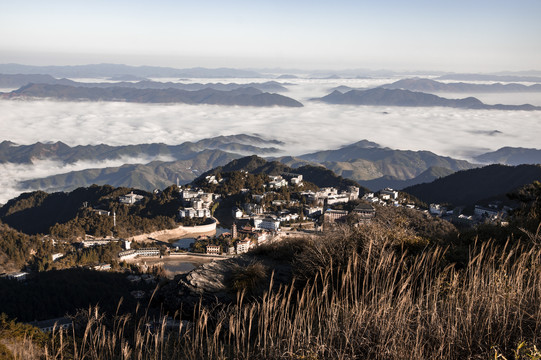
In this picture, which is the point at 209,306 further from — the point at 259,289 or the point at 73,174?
the point at 73,174

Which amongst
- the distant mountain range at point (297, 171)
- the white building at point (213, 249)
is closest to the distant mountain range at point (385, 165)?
the distant mountain range at point (297, 171)

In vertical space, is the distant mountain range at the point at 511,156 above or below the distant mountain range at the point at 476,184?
below

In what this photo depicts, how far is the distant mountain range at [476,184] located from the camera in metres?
49.2

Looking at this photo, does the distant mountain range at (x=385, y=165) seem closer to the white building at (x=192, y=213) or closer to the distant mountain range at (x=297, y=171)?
the distant mountain range at (x=297, y=171)

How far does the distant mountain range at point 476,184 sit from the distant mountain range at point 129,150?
11144 cm

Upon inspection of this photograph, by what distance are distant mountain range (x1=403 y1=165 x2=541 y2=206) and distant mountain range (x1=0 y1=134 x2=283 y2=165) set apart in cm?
11144

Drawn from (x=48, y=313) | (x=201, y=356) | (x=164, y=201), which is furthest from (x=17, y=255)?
(x=201, y=356)

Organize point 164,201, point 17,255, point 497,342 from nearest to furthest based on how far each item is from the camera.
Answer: point 497,342, point 17,255, point 164,201

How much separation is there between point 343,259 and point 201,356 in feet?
6.76

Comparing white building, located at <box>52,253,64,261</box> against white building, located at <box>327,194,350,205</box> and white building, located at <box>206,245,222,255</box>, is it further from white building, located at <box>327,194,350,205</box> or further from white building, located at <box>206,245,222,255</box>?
white building, located at <box>327,194,350,205</box>

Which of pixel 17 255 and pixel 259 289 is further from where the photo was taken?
pixel 17 255

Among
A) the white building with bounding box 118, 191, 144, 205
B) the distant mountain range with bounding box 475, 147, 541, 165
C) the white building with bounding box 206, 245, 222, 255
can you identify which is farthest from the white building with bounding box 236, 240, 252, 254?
the distant mountain range with bounding box 475, 147, 541, 165

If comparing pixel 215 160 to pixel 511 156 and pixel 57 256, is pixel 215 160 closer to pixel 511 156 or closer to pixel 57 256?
pixel 511 156

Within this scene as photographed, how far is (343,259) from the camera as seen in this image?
4406 mm
